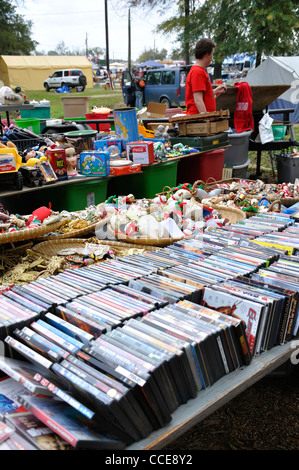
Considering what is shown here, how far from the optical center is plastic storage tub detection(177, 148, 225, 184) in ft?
17.1

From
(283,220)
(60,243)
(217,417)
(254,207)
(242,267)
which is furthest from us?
(254,207)

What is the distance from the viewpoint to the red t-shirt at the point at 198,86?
15.7ft

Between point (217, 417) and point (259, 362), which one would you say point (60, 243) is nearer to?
point (217, 417)

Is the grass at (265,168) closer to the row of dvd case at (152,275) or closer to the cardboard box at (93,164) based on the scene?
the cardboard box at (93,164)

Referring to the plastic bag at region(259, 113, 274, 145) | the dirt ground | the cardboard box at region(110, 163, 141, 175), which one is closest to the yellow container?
the cardboard box at region(110, 163, 141, 175)

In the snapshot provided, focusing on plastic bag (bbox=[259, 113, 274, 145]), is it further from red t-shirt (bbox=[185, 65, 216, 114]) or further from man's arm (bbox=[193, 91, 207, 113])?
man's arm (bbox=[193, 91, 207, 113])

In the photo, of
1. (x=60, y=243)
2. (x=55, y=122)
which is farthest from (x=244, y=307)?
(x=55, y=122)

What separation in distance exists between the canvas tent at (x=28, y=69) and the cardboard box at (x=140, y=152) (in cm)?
2755

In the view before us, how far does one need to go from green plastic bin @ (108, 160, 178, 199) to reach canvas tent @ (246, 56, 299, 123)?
8575 millimetres

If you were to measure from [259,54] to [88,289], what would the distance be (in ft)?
42.9

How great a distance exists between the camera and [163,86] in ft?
53.4

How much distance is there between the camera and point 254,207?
3605 mm

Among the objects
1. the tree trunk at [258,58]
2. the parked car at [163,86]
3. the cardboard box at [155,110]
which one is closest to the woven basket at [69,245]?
the cardboard box at [155,110]

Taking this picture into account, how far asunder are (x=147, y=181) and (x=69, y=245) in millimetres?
1719
